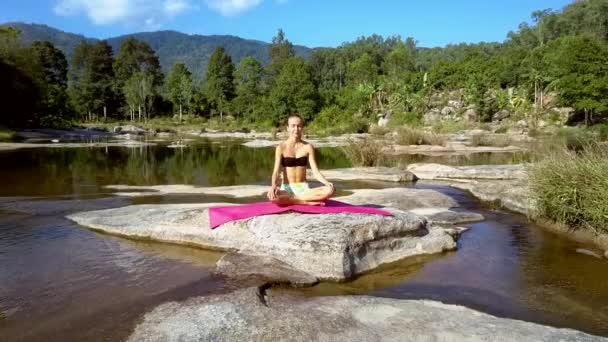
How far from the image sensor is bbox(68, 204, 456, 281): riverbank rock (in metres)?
6.25

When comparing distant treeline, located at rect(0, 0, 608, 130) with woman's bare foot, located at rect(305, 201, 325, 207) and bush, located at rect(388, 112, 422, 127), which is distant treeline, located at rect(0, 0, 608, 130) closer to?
bush, located at rect(388, 112, 422, 127)

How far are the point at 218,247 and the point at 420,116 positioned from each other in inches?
2102

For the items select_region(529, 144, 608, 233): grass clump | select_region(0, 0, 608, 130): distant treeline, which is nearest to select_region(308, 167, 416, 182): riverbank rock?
select_region(529, 144, 608, 233): grass clump

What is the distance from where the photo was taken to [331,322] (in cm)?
460

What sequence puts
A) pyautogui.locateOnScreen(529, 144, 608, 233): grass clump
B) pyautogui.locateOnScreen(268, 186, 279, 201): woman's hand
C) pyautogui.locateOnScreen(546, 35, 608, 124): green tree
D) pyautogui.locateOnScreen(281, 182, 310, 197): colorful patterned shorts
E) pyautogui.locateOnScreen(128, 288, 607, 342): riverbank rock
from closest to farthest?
pyautogui.locateOnScreen(128, 288, 607, 342): riverbank rock
pyautogui.locateOnScreen(268, 186, 279, 201): woman's hand
pyautogui.locateOnScreen(281, 182, 310, 197): colorful patterned shorts
pyautogui.locateOnScreen(529, 144, 608, 233): grass clump
pyautogui.locateOnScreen(546, 35, 608, 124): green tree

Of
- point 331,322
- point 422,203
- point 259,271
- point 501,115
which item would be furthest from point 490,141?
point 331,322

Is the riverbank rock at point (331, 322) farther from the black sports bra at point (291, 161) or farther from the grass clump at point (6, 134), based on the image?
the grass clump at point (6, 134)

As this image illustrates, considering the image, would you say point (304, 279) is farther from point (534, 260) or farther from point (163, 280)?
point (534, 260)

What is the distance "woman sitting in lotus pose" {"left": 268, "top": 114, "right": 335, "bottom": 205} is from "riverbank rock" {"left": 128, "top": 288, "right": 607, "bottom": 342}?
2.20 metres

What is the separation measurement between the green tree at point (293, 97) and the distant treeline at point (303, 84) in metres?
0.13

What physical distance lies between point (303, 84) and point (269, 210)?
57.1m

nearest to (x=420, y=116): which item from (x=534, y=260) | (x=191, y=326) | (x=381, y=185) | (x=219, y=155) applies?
(x=219, y=155)

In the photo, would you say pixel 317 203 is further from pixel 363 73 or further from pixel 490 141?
pixel 363 73

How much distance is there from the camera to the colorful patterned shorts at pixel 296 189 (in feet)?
24.0
